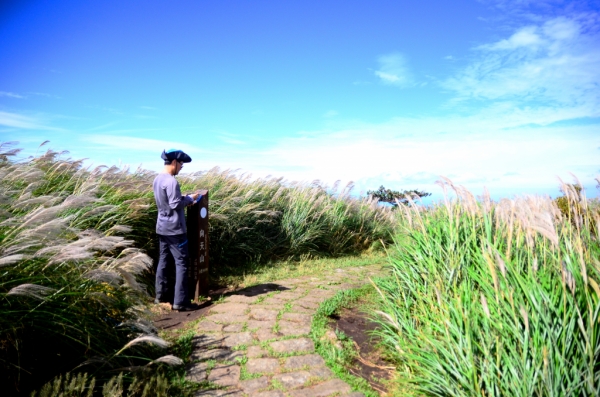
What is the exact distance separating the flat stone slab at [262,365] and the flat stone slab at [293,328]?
1.92ft

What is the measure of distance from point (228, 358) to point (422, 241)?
7.63ft

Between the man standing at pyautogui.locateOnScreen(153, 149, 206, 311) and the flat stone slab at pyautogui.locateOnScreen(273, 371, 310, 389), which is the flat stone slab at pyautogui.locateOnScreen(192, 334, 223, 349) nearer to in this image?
the flat stone slab at pyautogui.locateOnScreen(273, 371, 310, 389)

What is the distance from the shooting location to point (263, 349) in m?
3.97

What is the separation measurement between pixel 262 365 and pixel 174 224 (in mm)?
2341

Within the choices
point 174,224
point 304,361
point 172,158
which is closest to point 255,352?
point 304,361

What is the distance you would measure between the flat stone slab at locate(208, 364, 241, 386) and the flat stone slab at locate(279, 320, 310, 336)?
0.81 meters

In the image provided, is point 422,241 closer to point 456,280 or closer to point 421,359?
point 456,280

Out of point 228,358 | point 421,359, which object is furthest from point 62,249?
point 421,359

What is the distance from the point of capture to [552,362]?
7.75 ft

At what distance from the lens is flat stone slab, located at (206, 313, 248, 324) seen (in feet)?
15.6

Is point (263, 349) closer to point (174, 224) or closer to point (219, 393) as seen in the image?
point (219, 393)

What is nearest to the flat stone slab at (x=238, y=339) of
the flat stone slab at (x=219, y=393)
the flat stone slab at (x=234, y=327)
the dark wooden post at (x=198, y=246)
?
the flat stone slab at (x=234, y=327)

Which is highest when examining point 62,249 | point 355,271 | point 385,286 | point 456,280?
point 62,249

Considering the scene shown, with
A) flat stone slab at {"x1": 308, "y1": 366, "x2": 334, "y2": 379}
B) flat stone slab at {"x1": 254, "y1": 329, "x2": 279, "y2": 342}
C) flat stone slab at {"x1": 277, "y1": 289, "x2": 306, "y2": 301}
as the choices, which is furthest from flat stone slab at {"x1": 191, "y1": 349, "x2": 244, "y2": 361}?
flat stone slab at {"x1": 277, "y1": 289, "x2": 306, "y2": 301}
